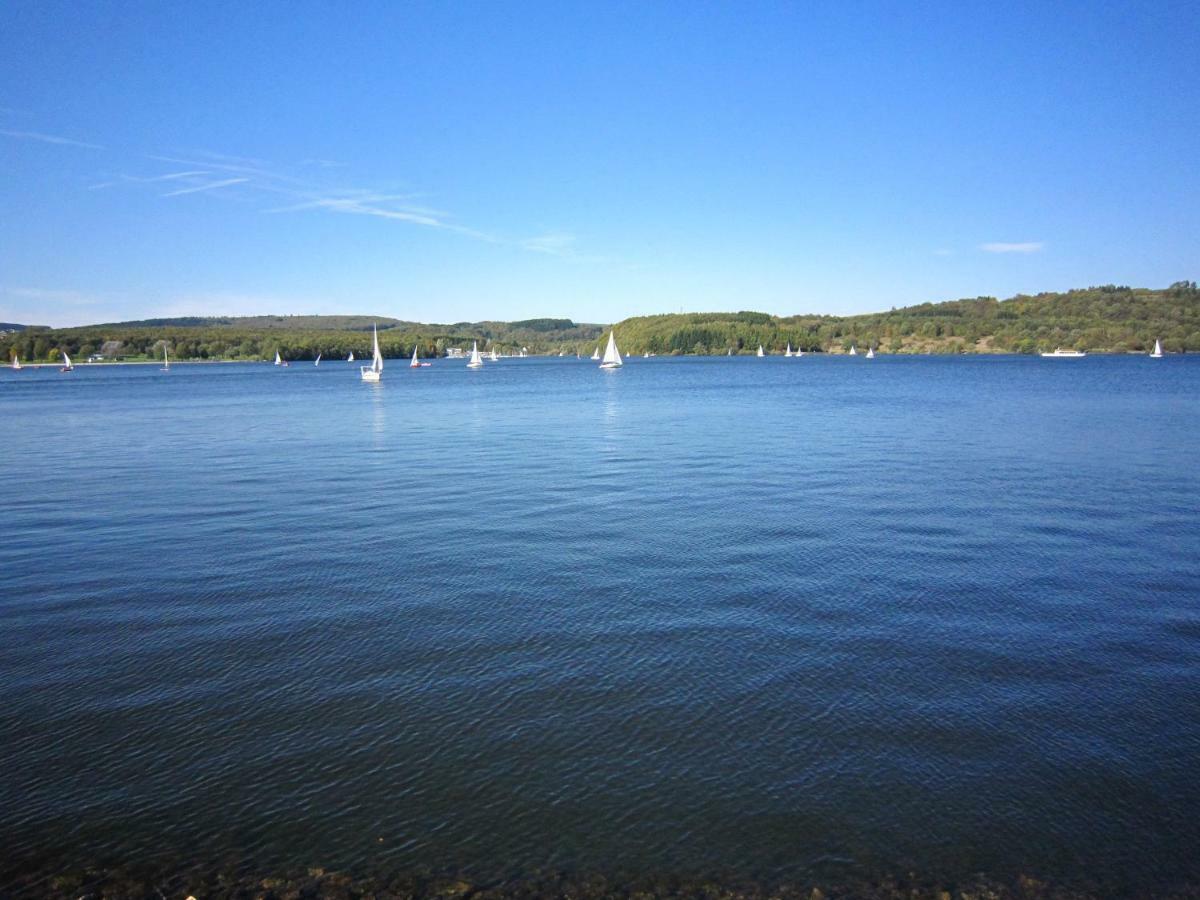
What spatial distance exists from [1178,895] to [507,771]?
6.05 metres

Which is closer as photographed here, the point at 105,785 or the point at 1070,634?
the point at 105,785

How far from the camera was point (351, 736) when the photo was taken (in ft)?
30.2

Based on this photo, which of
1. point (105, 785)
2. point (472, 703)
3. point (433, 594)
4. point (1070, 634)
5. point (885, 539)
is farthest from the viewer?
point (885, 539)

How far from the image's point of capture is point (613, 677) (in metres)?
10.7

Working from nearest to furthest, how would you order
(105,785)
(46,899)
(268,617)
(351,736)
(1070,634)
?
1. (46,899)
2. (105,785)
3. (351,736)
4. (1070,634)
5. (268,617)

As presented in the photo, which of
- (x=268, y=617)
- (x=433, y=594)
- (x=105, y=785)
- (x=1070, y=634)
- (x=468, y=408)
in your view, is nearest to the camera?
(x=105, y=785)

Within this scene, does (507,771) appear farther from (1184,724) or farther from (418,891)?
(1184,724)

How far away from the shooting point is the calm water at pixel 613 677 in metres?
7.54

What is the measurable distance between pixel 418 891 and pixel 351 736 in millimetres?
2894

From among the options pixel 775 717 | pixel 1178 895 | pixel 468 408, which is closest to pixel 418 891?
pixel 775 717

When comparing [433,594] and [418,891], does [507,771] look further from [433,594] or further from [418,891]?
[433,594]

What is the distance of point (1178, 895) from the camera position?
21.9 feet

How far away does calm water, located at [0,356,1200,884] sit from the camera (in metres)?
7.54

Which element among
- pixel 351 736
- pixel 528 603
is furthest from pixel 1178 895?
pixel 528 603
